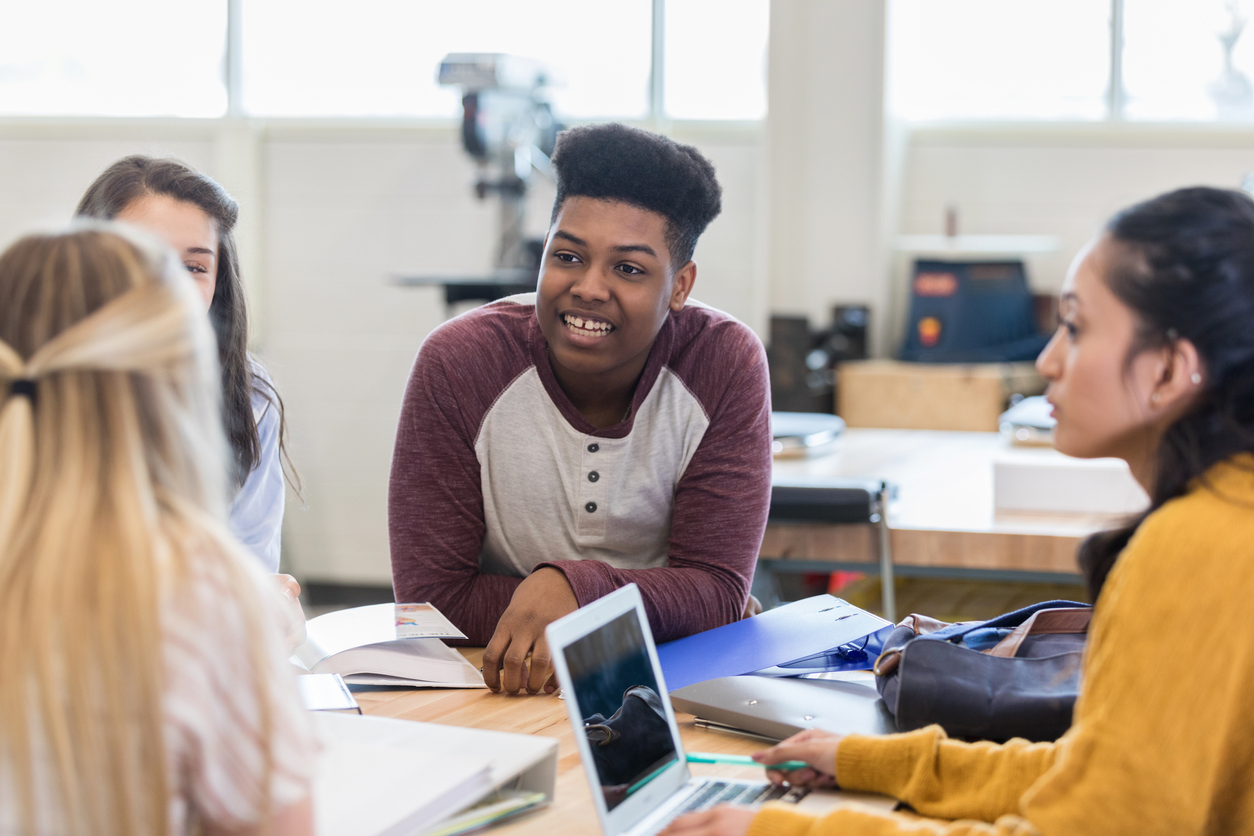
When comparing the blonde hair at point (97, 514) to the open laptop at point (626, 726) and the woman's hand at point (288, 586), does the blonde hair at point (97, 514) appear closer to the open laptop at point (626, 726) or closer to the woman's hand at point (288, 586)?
the open laptop at point (626, 726)

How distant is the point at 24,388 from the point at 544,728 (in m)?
0.65

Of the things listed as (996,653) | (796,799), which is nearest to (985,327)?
(996,653)

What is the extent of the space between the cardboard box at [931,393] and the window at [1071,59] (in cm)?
98

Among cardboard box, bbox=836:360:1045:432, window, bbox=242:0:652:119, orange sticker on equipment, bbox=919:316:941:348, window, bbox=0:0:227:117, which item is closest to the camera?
cardboard box, bbox=836:360:1045:432

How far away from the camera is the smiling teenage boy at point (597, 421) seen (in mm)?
1626

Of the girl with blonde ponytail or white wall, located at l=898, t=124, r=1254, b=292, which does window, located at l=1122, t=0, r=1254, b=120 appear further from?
the girl with blonde ponytail

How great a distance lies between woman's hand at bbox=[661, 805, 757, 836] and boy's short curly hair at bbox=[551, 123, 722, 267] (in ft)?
3.00

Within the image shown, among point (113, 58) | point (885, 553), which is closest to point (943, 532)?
point (885, 553)

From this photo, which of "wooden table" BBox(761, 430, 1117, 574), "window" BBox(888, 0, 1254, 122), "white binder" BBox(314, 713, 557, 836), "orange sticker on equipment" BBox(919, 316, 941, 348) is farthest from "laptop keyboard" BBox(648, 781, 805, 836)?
"window" BBox(888, 0, 1254, 122)

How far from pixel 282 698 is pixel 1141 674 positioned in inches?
21.4

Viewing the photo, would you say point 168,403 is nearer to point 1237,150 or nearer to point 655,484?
point 655,484

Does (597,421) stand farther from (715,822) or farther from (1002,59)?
(1002,59)

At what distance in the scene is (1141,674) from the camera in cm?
81

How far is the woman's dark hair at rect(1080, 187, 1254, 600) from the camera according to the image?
2.92 feet
